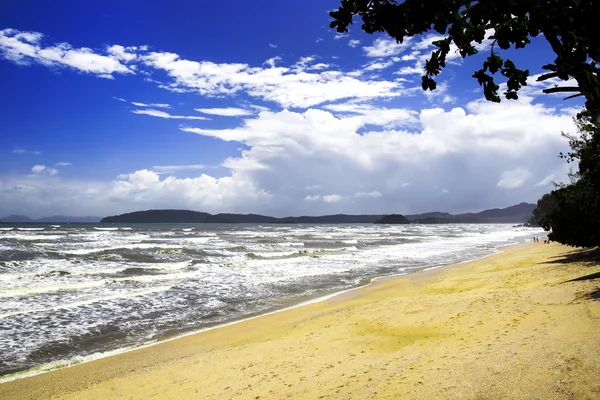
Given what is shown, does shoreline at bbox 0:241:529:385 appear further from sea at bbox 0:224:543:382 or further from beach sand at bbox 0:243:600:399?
Result: beach sand at bbox 0:243:600:399

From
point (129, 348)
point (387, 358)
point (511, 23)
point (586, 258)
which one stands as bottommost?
point (129, 348)

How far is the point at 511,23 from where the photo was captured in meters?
4.21

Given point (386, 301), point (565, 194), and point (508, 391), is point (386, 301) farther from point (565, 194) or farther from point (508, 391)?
point (565, 194)

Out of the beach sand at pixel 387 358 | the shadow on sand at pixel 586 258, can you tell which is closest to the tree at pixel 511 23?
the beach sand at pixel 387 358

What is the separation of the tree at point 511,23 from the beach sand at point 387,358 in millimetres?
3616

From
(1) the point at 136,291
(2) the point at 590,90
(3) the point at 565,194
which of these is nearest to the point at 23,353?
(1) the point at 136,291

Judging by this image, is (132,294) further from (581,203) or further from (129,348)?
(581,203)

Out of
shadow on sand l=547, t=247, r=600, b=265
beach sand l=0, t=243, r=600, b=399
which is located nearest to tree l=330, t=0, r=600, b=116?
beach sand l=0, t=243, r=600, b=399

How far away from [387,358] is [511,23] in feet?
18.8

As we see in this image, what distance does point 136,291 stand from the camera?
747 inches

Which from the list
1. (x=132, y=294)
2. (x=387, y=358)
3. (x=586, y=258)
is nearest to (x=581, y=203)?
(x=586, y=258)

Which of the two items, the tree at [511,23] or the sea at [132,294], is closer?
the tree at [511,23]

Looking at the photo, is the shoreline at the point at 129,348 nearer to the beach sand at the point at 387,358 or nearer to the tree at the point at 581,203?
the beach sand at the point at 387,358

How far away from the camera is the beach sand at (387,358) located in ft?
18.5
